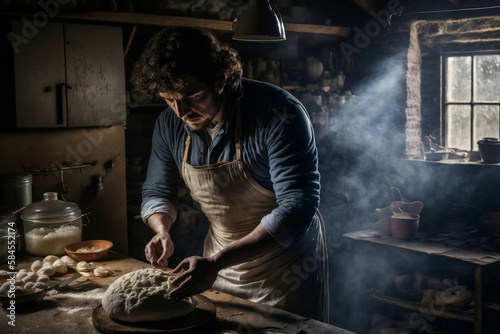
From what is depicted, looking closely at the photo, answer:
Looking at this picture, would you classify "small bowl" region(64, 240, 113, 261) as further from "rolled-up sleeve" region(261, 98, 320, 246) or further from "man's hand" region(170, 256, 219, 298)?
"rolled-up sleeve" region(261, 98, 320, 246)

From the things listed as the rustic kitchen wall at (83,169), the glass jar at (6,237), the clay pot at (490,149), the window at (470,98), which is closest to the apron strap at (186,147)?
the glass jar at (6,237)

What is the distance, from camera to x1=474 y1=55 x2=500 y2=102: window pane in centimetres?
484

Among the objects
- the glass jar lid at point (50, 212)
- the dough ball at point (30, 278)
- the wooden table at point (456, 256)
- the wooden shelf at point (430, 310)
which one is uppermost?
the glass jar lid at point (50, 212)

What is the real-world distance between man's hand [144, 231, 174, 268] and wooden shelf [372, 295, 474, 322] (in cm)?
277

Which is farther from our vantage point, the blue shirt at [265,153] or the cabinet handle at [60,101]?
the cabinet handle at [60,101]

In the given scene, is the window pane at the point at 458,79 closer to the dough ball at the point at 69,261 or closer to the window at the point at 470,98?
the window at the point at 470,98

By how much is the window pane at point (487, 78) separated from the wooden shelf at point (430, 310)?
2054 millimetres

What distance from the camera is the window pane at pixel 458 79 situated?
5.02m

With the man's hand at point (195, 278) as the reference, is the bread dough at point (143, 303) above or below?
below

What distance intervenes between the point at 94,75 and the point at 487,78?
359cm

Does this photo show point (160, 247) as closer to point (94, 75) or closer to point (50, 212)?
point (50, 212)

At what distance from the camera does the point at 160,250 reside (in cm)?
232

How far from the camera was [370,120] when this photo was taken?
5.39 m

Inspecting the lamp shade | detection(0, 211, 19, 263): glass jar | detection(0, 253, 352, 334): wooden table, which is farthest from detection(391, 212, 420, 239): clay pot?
detection(0, 211, 19, 263): glass jar
